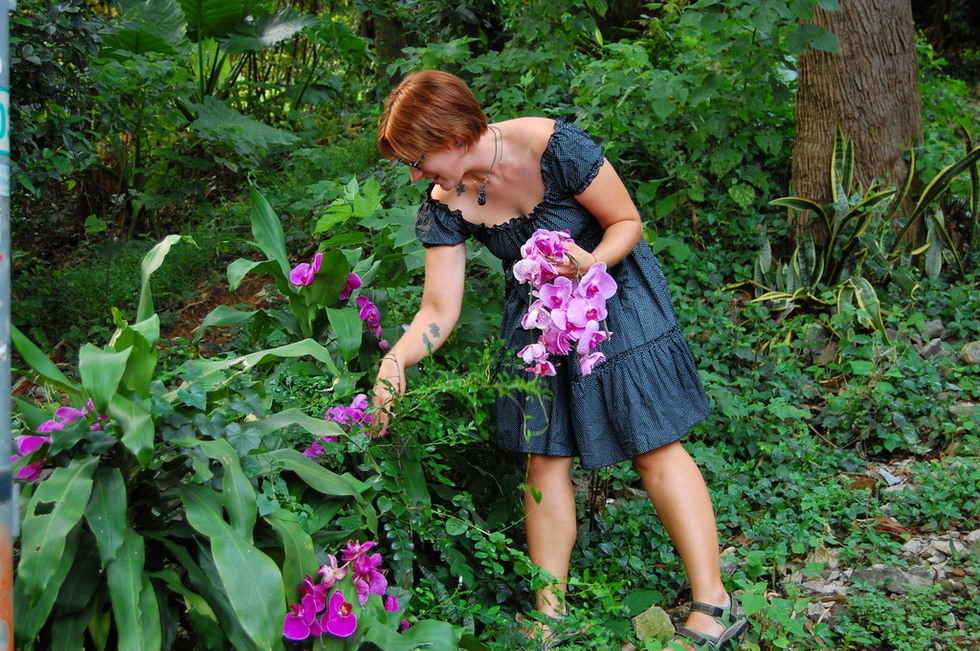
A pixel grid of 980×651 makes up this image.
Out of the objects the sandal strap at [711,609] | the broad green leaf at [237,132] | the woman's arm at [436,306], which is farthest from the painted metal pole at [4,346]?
the broad green leaf at [237,132]

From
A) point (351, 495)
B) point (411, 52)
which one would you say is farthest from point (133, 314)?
point (351, 495)

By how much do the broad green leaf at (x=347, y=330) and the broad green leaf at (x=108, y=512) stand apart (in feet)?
2.61

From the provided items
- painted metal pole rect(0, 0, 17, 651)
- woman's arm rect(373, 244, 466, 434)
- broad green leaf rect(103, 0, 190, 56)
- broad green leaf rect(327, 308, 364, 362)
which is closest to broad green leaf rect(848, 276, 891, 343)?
woman's arm rect(373, 244, 466, 434)

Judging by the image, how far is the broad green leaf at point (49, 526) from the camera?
175 cm

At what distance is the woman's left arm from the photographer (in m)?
2.51

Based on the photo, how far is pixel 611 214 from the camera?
8.48 feet

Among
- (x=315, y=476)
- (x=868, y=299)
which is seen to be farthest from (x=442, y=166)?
(x=868, y=299)

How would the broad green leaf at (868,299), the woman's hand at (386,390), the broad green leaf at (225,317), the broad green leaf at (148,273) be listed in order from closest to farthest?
1. the broad green leaf at (148,273)
2. the woman's hand at (386,390)
3. the broad green leaf at (225,317)
4. the broad green leaf at (868,299)

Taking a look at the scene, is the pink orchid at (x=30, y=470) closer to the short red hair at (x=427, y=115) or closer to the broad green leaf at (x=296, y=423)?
the broad green leaf at (x=296, y=423)

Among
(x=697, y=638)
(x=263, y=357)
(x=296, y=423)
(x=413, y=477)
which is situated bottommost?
(x=697, y=638)

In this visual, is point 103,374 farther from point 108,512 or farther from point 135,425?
point 108,512

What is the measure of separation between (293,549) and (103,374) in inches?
21.4

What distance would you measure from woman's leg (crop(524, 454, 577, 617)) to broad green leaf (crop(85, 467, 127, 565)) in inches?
46.2

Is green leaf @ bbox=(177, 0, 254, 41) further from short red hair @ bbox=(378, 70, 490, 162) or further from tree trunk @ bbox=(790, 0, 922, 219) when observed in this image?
short red hair @ bbox=(378, 70, 490, 162)
